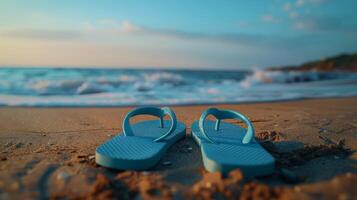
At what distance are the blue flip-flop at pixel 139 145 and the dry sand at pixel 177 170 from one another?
64 millimetres

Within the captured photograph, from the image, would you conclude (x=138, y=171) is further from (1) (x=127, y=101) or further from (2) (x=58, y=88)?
(2) (x=58, y=88)

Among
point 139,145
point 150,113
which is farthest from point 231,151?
point 150,113

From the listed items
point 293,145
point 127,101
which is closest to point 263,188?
point 293,145

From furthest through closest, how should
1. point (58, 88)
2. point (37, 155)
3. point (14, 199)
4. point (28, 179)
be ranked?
point (58, 88)
point (37, 155)
point (28, 179)
point (14, 199)

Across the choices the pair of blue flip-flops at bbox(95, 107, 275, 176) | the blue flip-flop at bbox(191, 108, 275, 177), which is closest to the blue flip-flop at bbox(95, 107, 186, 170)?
the pair of blue flip-flops at bbox(95, 107, 275, 176)

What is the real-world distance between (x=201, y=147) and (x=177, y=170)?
0.99 ft

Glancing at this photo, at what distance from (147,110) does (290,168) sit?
51.4 inches

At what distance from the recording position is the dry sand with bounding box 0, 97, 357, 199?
1.44 metres

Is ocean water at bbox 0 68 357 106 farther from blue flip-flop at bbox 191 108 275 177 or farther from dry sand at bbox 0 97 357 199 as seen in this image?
blue flip-flop at bbox 191 108 275 177

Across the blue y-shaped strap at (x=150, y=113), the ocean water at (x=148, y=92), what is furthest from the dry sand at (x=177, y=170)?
the ocean water at (x=148, y=92)

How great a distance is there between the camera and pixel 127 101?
566cm

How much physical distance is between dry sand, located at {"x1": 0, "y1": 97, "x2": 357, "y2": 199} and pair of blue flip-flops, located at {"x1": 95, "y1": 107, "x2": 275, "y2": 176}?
6 cm

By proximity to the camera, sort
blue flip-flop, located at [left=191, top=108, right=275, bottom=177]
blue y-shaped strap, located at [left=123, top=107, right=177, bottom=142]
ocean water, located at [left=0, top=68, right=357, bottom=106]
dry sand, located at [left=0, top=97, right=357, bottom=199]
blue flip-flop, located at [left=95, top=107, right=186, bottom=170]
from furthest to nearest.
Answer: ocean water, located at [left=0, top=68, right=357, bottom=106] → blue y-shaped strap, located at [left=123, top=107, right=177, bottom=142] → blue flip-flop, located at [left=95, top=107, right=186, bottom=170] → blue flip-flop, located at [left=191, top=108, right=275, bottom=177] → dry sand, located at [left=0, top=97, right=357, bottom=199]

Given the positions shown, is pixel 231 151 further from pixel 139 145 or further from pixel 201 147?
pixel 139 145
